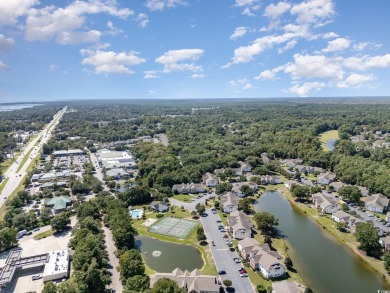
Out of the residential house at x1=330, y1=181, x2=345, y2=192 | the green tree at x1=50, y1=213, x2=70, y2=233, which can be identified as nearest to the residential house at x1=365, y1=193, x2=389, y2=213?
the residential house at x1=330, y1=181, x2=345, y2=192

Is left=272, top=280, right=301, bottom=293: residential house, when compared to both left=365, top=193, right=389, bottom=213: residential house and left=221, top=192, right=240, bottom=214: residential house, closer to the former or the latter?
left=221, top=192, right=240, bottom=214: residential house

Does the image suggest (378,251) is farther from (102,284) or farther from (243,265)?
(102,284)

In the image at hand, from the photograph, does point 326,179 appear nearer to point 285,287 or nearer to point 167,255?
point 285,287

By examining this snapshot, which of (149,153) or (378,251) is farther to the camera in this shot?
(149,153)

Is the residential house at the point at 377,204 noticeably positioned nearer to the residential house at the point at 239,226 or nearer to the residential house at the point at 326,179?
the residential house at the point at 326,179

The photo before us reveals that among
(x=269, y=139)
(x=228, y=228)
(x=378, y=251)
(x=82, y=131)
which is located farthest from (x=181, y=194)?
(x=82, y=131)

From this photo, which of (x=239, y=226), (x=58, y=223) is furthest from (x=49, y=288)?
(x=239, y=226)

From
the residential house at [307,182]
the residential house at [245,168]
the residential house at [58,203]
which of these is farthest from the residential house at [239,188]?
the residential house at [58,203]
